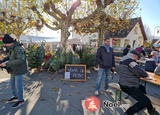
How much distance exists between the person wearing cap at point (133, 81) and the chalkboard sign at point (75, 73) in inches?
122

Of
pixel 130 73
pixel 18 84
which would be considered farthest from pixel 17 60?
pixel 130 73

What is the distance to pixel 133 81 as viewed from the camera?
10.4ft

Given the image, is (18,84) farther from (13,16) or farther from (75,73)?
(13,16)

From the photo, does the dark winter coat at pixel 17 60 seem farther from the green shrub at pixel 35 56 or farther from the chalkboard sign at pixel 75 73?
the green shrub at pixel 35 56

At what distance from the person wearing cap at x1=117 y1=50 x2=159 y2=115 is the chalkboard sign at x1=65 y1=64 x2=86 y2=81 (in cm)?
310

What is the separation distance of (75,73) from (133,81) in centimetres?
336

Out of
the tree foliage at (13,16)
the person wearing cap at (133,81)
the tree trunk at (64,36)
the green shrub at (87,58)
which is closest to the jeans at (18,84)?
the person wearing cap at (133,81)

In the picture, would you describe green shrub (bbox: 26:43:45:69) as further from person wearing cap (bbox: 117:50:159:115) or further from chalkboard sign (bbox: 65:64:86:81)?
person wearing cap (bbox: 117:50:159:115)

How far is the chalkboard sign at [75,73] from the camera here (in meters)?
6.18

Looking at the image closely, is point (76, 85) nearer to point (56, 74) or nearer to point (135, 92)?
point (56, 74)

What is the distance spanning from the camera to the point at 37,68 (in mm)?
7543

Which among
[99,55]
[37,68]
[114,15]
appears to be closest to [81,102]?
[99,55]

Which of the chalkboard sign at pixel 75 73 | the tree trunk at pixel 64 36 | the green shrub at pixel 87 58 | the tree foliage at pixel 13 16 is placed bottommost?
the chalkboard sign at pixel 75 73

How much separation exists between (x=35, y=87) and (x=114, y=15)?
1092 centimetres
